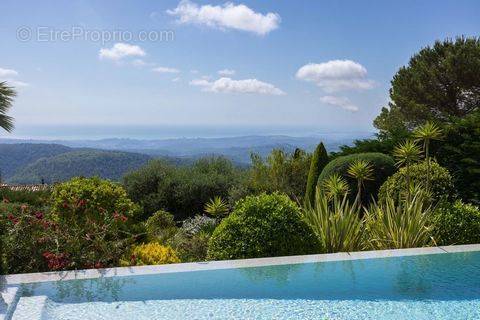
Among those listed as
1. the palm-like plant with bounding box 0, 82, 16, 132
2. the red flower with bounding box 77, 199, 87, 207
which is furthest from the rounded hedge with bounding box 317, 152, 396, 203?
the palm-like plant with bounding box 0, 82, 16, 132

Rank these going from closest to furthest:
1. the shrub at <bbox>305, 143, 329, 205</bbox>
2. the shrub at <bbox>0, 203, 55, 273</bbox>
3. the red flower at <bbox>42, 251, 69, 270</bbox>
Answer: the red flower at <bbox>42, 251, 69, 270</bbox> → the shrub at <bbox>0, 203, 55, 273</bbox> → the shrub at <bbox>305, 143, 329, 205</bbox>

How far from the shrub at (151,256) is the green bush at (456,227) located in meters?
3.67

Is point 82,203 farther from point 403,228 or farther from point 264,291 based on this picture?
point 403,228

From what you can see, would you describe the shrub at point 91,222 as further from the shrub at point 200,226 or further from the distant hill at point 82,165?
the distant hill at point 82,165

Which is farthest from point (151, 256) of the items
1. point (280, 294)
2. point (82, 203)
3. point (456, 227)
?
point (456, 227)

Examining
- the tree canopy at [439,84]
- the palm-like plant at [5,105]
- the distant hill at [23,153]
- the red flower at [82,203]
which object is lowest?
the distant hill at [23,153]

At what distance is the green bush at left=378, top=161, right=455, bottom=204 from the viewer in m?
8.59

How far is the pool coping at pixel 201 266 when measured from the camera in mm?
5562

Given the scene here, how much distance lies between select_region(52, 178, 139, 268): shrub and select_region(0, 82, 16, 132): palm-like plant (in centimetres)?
475

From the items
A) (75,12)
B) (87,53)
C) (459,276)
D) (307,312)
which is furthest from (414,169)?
(87,53)

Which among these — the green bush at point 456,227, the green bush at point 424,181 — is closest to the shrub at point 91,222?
the green bush at point 456,227

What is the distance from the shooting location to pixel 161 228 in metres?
9.88

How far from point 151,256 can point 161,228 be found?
3.34m

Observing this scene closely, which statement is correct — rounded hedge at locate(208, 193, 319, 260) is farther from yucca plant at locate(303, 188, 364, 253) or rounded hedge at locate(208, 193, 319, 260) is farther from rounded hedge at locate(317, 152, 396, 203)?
rounded hedge at locate(317, 152, 396, 203)
